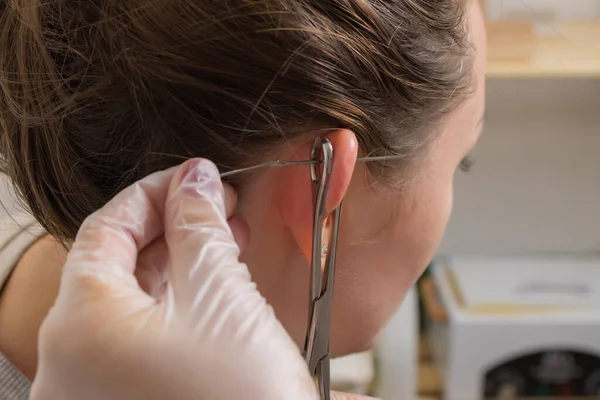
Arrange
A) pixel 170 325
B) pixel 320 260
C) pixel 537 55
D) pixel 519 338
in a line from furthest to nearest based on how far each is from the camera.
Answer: pixel 519 338 < pixel 537 55 < pixel 320 260 < pixel 170 325

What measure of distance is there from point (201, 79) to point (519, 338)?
0.99m

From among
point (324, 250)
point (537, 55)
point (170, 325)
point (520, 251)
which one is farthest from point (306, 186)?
Result: point (520, 251)

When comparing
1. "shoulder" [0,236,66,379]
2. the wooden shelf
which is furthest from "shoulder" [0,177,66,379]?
the wooden shelf

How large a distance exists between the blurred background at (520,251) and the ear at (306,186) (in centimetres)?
68

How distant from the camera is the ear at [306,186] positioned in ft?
1.50

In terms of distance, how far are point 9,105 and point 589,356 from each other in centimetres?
114

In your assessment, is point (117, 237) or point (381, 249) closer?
point (117, 237)

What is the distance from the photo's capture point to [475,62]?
0.55 m

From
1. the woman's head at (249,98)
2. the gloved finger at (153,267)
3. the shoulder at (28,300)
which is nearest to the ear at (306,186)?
the woman's head at (249,98)

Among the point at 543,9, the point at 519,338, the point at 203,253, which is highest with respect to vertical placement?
the point at 543,9

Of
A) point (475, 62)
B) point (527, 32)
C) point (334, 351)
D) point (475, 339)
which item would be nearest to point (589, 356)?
point (475, 339)

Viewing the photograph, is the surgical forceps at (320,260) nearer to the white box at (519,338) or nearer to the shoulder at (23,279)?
the shoulder at (23,279)

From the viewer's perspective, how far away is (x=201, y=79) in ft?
1.41

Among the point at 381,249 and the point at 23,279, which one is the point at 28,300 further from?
the point at 381,249
